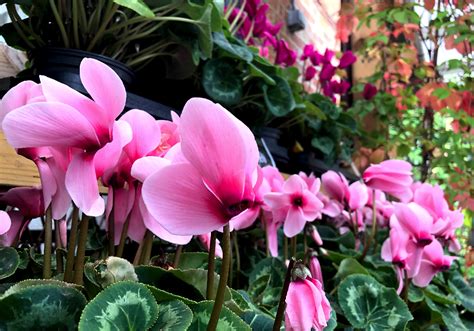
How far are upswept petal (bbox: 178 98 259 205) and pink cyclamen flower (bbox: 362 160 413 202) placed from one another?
0.63m

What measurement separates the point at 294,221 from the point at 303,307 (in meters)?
0.35

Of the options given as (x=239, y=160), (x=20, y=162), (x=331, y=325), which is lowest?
(x=331, y=325)

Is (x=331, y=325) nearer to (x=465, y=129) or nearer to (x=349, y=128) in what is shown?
(x=349, y=128)

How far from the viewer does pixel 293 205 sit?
0.78 metres

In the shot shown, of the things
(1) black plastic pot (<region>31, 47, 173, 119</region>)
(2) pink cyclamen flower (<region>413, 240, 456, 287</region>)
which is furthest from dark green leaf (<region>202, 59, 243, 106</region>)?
(2) pink cyclamen flower (<region>413, 240, 456, 287</region>)

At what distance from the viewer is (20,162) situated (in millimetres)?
673

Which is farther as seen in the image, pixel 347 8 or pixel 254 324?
pixel 347 8

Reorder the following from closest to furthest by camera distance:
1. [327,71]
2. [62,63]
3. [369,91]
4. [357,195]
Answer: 1. [62,63]
2. [357,195]
3. [327,71]
4. [369,91]

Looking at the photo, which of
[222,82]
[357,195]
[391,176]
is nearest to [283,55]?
[222,82]

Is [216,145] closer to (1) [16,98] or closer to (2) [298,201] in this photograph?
(1) [16,98]

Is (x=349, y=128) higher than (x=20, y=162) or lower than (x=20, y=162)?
lower

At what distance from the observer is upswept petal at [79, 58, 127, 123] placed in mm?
371

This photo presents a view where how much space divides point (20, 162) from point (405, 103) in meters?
2.05

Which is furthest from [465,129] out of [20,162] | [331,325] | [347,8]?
[20,162]
